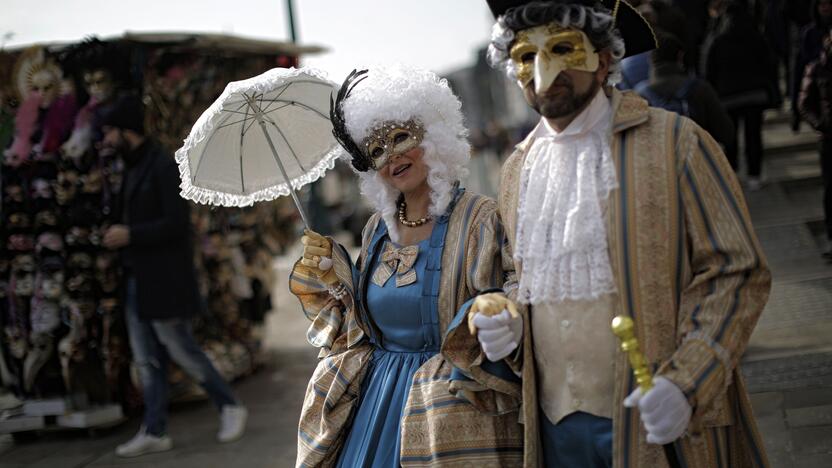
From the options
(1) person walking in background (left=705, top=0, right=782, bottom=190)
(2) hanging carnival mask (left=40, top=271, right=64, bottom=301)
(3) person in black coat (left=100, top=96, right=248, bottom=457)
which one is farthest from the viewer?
(1) person walking in background (left=705, top=0, right=782, bottom=190)

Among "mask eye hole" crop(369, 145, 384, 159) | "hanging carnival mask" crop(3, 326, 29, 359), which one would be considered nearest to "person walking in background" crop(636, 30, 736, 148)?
"mask eye hole" crop(369, 145, 384, 159)

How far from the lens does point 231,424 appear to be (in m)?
5.34

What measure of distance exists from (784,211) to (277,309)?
5.51 metres

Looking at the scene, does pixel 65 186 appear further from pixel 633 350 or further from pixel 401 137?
pixel 633 350

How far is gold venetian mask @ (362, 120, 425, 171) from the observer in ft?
9.39

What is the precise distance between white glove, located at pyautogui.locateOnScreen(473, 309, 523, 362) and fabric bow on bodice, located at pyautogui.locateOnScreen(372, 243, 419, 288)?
1.89 ft

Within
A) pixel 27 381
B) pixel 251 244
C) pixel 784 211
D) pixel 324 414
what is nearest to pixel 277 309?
pixel 251 244

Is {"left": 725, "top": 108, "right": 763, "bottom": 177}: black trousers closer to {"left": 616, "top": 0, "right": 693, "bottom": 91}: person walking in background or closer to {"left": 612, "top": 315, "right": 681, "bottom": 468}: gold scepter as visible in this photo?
{"left": 616, "top": 0, "right": 693, "bottom": 91}: person walking in background

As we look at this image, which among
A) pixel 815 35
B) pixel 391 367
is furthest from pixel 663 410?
pixel 815 35

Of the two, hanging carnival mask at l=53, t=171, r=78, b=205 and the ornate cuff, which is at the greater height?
hanging carnival mask at l=53, t=171, r=78, b=205

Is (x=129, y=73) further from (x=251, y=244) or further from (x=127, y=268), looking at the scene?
(x=251, y=244)

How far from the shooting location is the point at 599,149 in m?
2.24

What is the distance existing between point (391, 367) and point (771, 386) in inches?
96.3

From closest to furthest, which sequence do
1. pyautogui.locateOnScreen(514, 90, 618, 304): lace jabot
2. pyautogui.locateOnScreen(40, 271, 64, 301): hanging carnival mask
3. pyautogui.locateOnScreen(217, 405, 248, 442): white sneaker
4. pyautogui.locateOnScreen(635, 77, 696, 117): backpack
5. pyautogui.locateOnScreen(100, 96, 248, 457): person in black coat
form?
pyautogui.locateOnScreen(514, 90, 618, 304): lace jabot < pyautogui.locateOnScreen(635, 77, 696, 117): backpack < pyautogui.locateOnScreen(100, 96, 248, 457): person in black coat < pyautogui.locateOnScreen(217, 405, 248, 442): white sneaker < pyautogui.locateOnScreen(40, 271, 64, 301): hanging carnival mask
